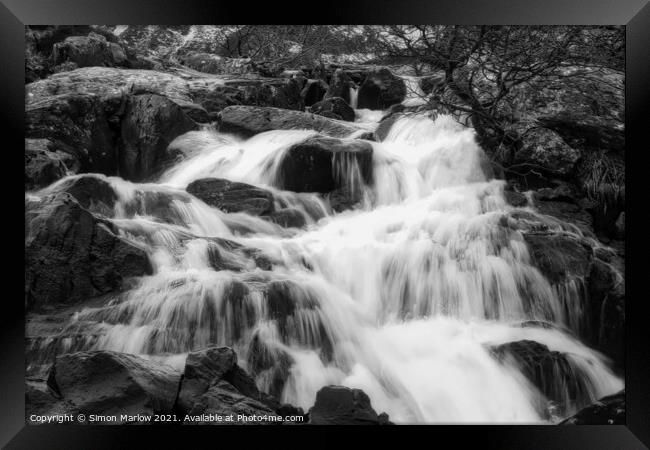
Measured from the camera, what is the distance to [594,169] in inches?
162

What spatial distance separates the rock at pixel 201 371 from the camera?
318cm

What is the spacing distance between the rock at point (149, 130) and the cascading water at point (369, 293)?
27 centimetres

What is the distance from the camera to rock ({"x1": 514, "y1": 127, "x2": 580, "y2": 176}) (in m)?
4.35

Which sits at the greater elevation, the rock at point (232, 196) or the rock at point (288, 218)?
the rock at point (232, 196)

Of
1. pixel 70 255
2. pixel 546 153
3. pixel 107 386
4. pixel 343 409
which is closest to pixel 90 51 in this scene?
pixel 70 255

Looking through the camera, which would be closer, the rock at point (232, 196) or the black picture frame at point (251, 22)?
the black picture frame at point (251, 22)

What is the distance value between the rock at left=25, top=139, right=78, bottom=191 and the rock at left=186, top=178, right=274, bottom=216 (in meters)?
0.86

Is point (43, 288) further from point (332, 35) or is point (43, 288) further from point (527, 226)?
point (527, 226)

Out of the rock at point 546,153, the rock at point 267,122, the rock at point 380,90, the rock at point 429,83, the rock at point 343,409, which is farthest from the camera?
the rock at point 267,122

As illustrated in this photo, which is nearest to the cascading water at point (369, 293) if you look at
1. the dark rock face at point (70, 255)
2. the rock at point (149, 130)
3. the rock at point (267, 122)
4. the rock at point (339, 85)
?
the dark rock face at point (70, 255)

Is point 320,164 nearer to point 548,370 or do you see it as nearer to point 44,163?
point 44,163

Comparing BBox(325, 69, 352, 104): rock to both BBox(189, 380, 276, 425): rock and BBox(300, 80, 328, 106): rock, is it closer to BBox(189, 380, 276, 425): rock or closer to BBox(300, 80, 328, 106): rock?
BBox(300, 80, 328, 106): rock

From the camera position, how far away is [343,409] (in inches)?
129

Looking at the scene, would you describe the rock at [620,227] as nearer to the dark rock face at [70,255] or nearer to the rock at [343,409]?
the rock at [343,409]
